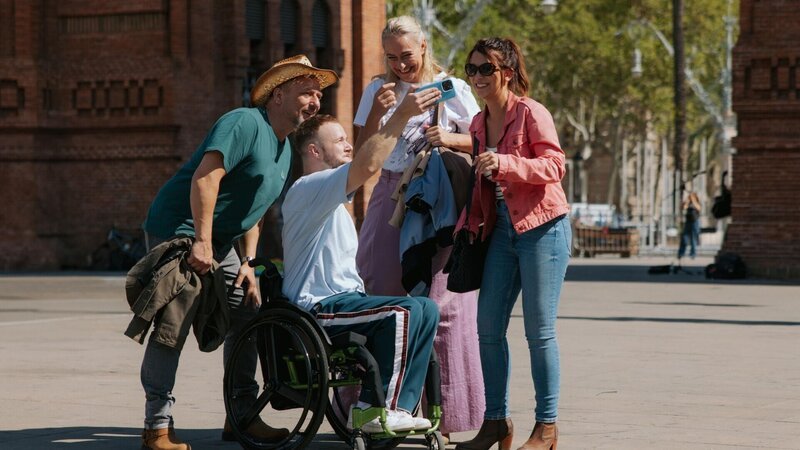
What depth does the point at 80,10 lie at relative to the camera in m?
31.3

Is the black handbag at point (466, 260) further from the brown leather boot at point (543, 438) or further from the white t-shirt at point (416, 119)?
the brown leather boot at point (543, 438)

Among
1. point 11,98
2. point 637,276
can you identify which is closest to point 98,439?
point 637,276

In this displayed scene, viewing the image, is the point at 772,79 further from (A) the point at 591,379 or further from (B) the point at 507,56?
(B) the point at 507,56

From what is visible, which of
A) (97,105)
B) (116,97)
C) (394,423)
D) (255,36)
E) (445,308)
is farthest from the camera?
(255,36)

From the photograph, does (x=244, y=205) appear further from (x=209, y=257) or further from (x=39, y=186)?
(x=39, y=186)

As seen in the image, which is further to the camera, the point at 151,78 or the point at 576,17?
the point at 576,17

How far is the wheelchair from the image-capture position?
24.0ft

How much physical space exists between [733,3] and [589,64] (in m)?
6.47

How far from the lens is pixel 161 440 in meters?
7.80

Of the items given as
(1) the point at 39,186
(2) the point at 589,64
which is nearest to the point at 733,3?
(2) the point at 589,64

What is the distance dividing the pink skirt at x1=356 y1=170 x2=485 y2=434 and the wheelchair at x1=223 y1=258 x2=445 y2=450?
1.30 feet

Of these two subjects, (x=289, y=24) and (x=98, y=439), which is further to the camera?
(x=289, y=24)

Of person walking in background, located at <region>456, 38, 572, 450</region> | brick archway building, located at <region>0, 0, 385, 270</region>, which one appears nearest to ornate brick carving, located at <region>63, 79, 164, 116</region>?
brick archway building, located at <region>0, 0, 385, 270</region>

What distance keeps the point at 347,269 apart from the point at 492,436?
3.47ft
